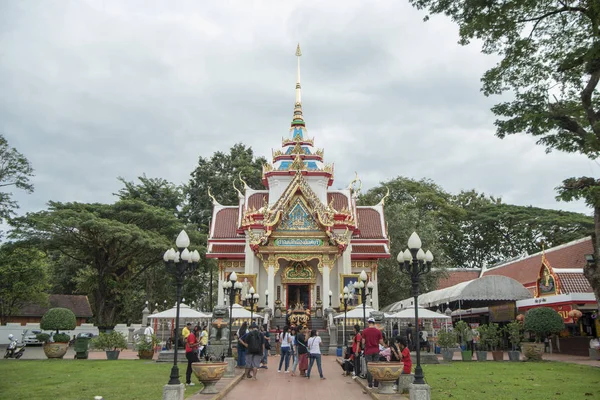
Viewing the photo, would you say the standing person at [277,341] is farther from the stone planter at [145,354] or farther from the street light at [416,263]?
the street light at [416,263]

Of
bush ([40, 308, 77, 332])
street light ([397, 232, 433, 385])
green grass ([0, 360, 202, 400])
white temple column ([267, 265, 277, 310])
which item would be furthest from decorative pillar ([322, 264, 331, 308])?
street light ([397, 232, 433, 385])

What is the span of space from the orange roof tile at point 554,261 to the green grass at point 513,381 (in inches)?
365

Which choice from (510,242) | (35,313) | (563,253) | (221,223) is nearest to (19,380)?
(221,223)

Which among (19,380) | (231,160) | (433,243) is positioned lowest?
(19,380)

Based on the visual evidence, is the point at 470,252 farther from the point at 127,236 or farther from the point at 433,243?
the point at 127,236

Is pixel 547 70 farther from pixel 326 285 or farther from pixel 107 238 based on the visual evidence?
pixel 107 238

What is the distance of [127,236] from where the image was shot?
3328cm

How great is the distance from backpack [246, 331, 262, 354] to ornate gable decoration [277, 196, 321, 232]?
16.0m

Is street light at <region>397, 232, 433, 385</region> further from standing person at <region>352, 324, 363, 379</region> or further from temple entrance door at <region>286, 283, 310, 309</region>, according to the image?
temple entrance door at <region>286, 283, 310, 309</region>

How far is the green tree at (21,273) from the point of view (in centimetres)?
3186

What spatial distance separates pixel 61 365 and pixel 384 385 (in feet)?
40.5

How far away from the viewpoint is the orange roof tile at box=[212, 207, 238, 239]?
1371 inches

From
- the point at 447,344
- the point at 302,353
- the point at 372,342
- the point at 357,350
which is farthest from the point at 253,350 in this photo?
the point at 447,344

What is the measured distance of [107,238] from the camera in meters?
34.0
